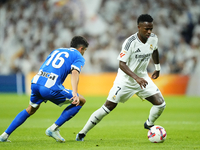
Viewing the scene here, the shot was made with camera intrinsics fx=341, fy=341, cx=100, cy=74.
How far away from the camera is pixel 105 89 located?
19750mm

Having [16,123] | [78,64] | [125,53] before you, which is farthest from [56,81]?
[125,53]

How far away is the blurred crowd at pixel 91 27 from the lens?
2570 centimetres

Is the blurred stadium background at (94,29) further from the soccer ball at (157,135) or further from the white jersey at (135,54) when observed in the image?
the soccer ball at (157,135)

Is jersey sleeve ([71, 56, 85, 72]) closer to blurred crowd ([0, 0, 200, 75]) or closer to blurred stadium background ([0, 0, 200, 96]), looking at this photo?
blurred stadium background ([0, 0, 200, 96])

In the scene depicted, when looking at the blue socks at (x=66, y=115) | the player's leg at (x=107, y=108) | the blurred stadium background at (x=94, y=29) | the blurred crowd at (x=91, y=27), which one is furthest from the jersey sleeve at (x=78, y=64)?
the blurred crowd at (x=91, y=27)

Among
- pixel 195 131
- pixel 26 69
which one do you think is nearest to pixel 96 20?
pixel 26 69

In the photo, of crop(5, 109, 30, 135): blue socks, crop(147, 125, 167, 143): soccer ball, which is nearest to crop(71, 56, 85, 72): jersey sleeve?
crop(5, 109, 30, 135): blue socks

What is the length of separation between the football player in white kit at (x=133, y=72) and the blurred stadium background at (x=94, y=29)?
18920 mm

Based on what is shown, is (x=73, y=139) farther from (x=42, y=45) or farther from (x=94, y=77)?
(x=42, y=45)

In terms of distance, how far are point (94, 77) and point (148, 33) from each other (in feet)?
46.0

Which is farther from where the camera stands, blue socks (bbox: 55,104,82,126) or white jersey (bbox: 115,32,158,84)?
white jersey (bbox: 115,32,158,84)

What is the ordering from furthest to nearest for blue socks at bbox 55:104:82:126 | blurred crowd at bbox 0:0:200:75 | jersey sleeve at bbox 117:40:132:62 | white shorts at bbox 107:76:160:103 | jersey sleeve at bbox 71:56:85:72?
blurred crowd at bbox 0:0:200:75
white shorts at bbox 107:76:160:103
jersey sleeve at bbox 117:40:132:62
blue socks at bbox 55:104:82:126
jersey sleeve at bbox 71:56:85:72

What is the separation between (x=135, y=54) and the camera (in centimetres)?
601

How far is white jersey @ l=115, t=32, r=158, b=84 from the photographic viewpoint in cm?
587
